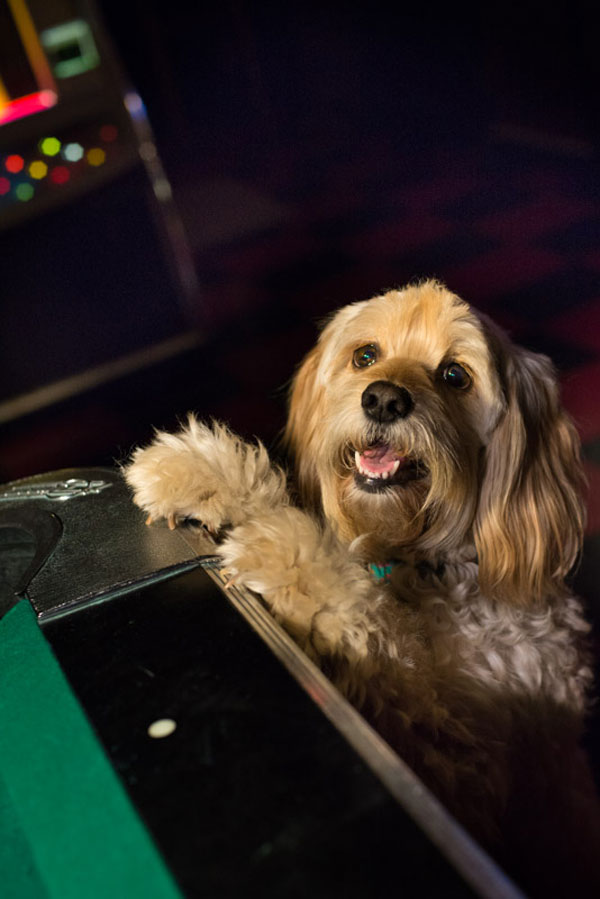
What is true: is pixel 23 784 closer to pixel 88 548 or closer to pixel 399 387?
pixel 88 548

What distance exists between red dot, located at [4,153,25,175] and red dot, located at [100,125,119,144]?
444 mm

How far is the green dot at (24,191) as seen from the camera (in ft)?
13.7

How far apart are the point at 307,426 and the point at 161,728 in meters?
0.94

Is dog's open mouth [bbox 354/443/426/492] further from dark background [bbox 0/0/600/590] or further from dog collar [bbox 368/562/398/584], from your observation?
dark background [bbox 0/0/600/590]

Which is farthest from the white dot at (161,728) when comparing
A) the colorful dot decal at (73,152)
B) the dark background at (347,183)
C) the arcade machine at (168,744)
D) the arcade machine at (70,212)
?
the colorful dot decal at (73,152)

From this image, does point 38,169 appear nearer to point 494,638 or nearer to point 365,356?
point 365,356

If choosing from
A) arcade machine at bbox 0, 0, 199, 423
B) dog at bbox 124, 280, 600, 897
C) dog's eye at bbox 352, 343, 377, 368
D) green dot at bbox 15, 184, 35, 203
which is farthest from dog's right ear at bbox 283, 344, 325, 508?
green dot at bbox 15, 184, 35, 203

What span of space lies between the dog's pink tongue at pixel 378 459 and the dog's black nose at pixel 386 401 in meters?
0.08

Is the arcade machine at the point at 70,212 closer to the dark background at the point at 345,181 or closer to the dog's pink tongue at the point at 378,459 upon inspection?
the dark background at the point at 345,181

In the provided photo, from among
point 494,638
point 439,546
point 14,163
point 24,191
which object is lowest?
point 494,638

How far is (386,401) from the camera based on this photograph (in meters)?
1.45

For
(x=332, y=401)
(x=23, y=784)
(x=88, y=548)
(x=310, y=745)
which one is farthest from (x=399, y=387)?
(x=23, y=784)

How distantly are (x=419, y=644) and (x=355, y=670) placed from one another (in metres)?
0.22

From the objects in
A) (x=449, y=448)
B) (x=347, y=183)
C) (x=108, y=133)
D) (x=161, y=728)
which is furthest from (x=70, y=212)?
(x=161, y=728)
